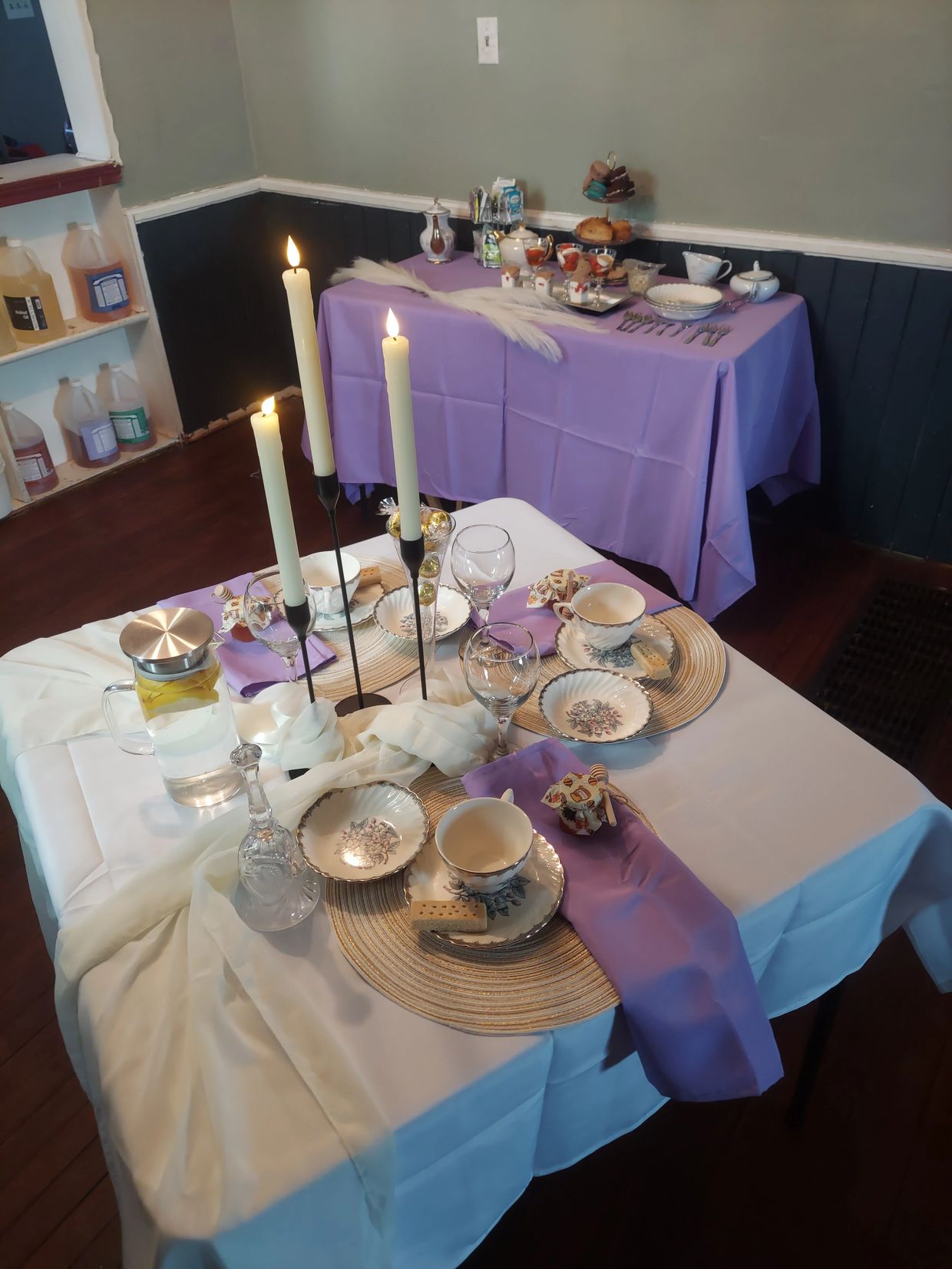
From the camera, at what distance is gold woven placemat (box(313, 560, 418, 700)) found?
1.12 metres

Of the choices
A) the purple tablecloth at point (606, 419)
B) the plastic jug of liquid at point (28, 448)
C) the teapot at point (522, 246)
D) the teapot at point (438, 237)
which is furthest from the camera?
the plastic jug of liquid at point (28, 448)

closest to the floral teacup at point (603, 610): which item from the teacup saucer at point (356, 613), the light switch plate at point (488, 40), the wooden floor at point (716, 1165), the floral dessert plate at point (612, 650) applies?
the floral dessert plate at point (612, 650)

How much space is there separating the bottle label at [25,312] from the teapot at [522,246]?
138 centimetres

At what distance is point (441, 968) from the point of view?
2.59 feet

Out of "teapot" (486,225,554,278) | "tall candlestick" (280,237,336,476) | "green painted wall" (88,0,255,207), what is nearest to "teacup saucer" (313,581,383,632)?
"tall candlestick" (280,237,336,476)

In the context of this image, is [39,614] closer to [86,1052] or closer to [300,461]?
[300,461]

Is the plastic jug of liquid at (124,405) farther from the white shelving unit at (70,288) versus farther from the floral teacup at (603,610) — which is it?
the floral teacup at (603,610)

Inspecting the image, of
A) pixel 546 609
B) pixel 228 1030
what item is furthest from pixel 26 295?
pixel 228 1030

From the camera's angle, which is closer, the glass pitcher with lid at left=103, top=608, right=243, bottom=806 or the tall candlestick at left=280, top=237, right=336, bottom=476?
the tall candlestick at left=280, top=237, right=336, bottom=476

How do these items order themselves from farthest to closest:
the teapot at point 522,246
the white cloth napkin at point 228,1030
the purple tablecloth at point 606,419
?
the teapot at point 522,246
the purple tablecloth at point 606,419
the white cloth napkin at point 228,1030

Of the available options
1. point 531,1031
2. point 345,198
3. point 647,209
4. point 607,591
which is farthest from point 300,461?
point 531,1031

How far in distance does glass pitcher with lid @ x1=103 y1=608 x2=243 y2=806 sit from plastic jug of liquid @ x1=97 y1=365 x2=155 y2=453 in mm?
2408

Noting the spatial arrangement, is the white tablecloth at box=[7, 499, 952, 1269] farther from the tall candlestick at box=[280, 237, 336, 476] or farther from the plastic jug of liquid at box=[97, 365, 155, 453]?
the plastic jug of liquid at box=[97, 365, 155, 453]

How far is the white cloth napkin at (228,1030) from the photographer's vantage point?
0.67 m
